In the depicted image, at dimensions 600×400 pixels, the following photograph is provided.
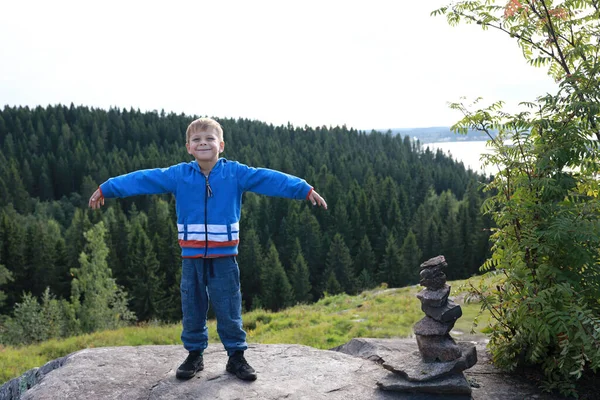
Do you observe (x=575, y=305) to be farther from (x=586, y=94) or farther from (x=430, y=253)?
(x=430, y=253)

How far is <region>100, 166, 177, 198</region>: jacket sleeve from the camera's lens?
5148 mm

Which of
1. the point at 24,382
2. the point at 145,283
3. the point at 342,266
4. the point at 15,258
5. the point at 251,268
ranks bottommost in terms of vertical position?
the point at 342,266

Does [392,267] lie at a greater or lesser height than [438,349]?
lesser

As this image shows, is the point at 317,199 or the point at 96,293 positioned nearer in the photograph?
the point at 317,199

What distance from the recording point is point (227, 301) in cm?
532

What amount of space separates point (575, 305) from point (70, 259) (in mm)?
58375

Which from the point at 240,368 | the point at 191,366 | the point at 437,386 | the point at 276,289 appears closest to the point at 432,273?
the point at 437,386

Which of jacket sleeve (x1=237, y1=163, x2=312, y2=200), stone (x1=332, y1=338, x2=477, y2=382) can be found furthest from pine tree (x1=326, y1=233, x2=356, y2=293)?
jacket sleeve (x1=237, y1=163, x2=312, y2=200)

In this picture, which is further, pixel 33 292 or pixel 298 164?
pixel 298 164

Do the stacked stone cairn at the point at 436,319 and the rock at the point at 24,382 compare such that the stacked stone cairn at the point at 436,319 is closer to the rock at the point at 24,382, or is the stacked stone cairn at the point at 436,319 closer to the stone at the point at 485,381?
the stone at the point at 485,381

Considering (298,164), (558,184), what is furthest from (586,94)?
(298,164)

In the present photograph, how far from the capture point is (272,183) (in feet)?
17.3

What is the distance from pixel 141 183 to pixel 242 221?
210 feet

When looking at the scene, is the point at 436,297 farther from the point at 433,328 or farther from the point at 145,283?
the point at 145,283
